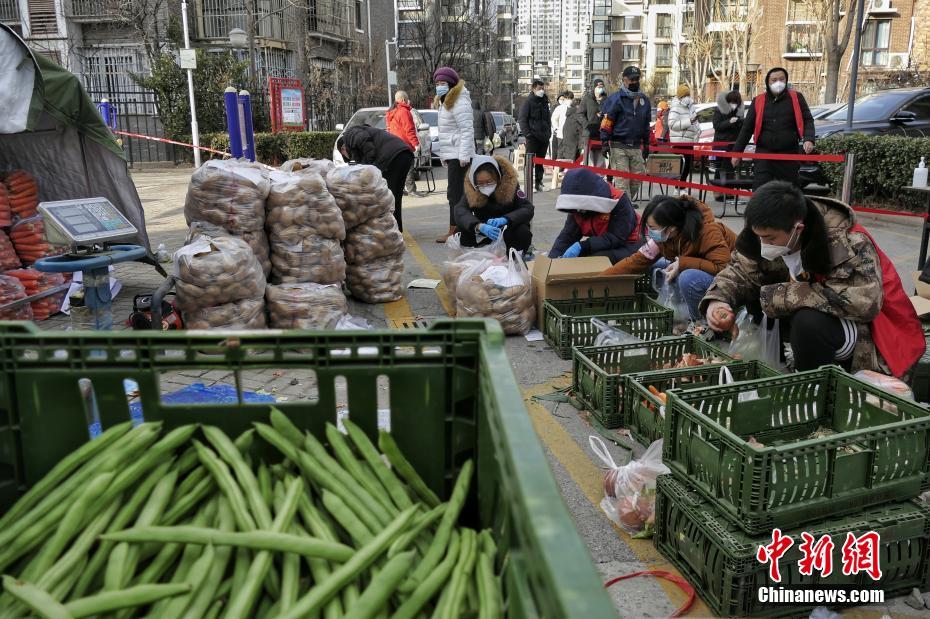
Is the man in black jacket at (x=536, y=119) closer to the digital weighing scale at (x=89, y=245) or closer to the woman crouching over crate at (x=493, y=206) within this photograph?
the woman crouching over crate at (x=493, y=206)

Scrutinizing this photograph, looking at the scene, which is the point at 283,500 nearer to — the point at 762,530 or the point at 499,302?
the point at 762,530

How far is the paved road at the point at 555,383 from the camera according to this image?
284 centimetres

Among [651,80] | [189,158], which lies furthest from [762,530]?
[651,80]

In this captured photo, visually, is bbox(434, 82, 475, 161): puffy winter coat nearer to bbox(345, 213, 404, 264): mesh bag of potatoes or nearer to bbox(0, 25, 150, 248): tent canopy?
bbox(345, 213, 404, 264): mesh bag of potatoes

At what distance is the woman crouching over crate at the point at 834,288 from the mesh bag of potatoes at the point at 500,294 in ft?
6.95

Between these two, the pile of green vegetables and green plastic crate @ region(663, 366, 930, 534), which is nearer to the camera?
the pile of green vegetables

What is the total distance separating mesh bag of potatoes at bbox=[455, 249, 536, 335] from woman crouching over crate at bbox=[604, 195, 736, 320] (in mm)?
661

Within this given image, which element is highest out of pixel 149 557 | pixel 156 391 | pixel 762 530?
pixel 156 391

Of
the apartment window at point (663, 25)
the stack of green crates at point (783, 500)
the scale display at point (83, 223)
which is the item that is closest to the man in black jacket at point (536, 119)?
the scale display at point (83, 223)

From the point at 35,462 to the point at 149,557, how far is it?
50 cm

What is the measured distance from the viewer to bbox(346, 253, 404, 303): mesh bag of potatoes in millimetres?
6871

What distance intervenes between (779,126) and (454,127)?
406cm

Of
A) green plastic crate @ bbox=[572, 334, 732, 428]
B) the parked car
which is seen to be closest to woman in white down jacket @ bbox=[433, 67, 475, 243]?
green plastic crate @ bbox=[572, 334, 732, 428]

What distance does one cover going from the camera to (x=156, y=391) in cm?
188
